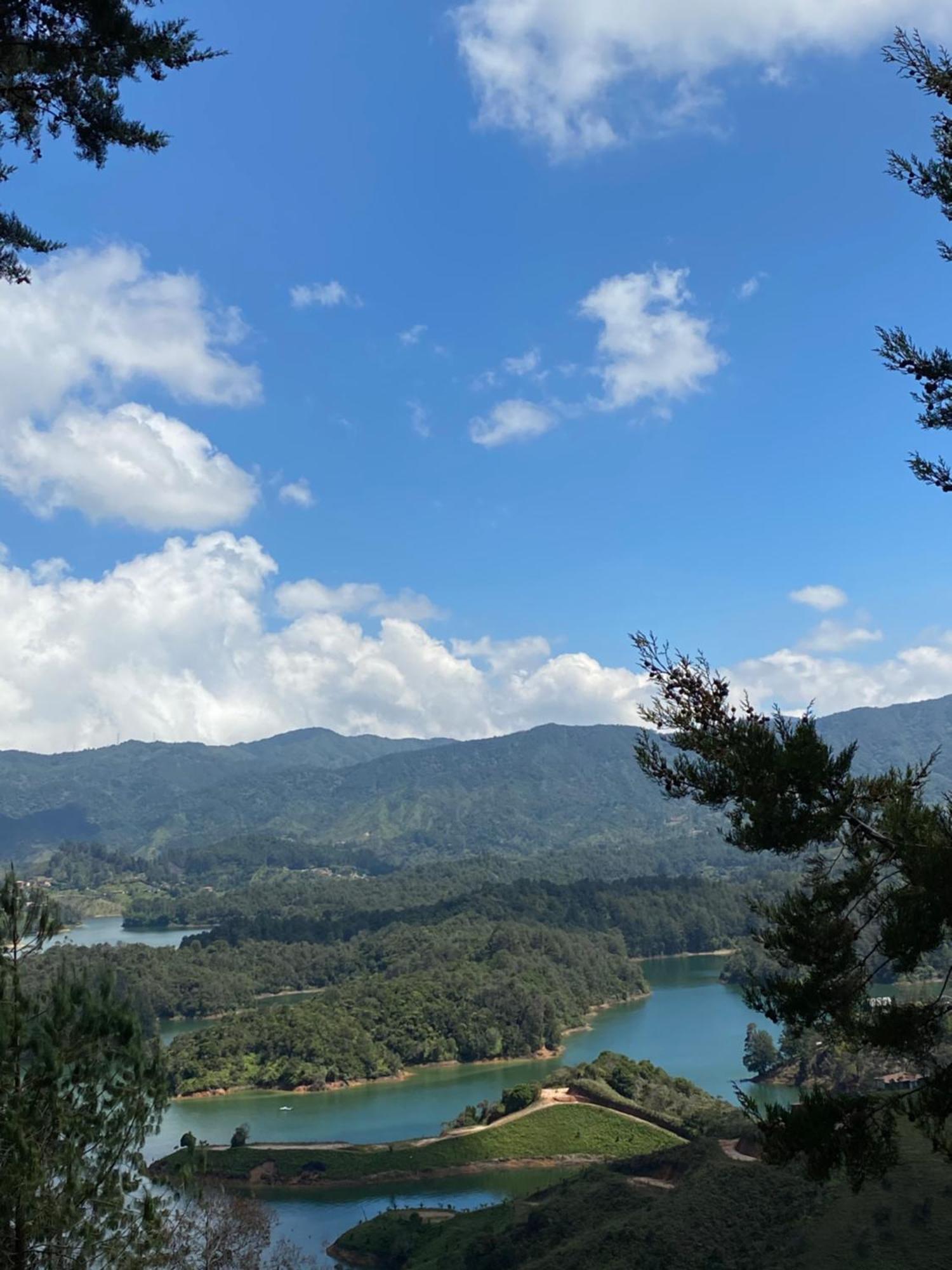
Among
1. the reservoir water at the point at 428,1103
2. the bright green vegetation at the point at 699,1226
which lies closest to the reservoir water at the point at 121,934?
the reservoir water at the point at 428,1103

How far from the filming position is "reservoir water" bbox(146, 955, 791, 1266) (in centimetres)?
3188

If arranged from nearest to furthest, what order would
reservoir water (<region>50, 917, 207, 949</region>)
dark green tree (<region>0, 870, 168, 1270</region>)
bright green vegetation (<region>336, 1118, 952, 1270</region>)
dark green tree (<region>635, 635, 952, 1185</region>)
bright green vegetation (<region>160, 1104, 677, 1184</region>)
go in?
dark green tree (<region>635, 635, 952, 1185</region>) → dark green tree (<region>0, 870, 168, 1270</region>) → bright green vegetation (<region>336, 1118, 952, 1270</region>) → bright green vegetation (<region>160, 1104, 677, 1184</region>) → reservoir water (<region>50, 917, 207, 949</region>)

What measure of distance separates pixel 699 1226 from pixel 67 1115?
16.7 m

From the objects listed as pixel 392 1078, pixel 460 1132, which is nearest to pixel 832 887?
pixel 460 1132

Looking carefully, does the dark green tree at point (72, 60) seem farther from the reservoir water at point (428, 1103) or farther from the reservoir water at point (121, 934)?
the reservoir water at point (121, 934)

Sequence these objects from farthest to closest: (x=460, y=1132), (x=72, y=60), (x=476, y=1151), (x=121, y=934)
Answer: (x=121, y=934)
(x=460, y=1132)
(x=476, y=1151)
(x=72, y=60)

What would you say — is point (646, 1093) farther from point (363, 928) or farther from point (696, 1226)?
point (363, 928)

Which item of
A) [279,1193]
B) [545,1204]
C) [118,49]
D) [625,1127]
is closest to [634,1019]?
[625,1127]

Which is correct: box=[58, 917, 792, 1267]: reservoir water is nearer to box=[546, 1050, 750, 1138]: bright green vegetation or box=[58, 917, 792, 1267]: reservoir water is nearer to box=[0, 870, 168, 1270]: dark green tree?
box=[546, 1050, 750, 1138]: bright green vegetation

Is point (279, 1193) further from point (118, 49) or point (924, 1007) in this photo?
point (118, 49)

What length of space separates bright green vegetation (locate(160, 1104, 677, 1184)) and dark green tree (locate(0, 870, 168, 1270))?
94.5 feet

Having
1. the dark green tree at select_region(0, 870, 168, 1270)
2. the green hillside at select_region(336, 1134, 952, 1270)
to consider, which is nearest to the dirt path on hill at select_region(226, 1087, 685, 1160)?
the green hillside at select_region(336, 1134, 952, 1270)

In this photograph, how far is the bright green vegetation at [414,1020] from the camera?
51031mm

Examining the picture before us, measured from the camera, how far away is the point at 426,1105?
1800 inches
